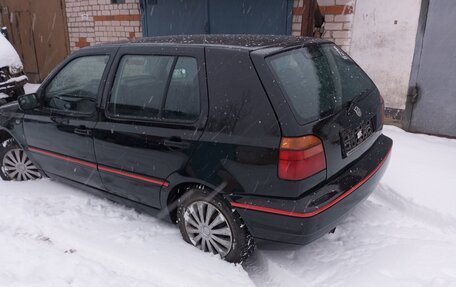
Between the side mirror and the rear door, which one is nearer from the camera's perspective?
the rear door

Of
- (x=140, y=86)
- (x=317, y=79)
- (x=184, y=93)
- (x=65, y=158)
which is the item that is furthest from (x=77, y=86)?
(x=317, y=79)

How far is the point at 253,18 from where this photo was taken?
6.47 meters

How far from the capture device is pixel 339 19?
5.74 meters

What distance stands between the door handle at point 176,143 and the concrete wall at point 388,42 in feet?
12.7

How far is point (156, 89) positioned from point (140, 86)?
0.20m

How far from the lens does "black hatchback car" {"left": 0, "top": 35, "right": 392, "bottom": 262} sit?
8.07 ft

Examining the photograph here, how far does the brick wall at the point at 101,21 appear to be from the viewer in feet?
27.0

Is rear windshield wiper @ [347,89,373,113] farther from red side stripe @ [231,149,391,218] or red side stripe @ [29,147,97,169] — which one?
red side stripe @ [29,147,97,169]

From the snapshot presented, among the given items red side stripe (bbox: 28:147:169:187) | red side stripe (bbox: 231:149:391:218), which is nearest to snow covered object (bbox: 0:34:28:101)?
red side stripe (bbox: 28:147:169:187)

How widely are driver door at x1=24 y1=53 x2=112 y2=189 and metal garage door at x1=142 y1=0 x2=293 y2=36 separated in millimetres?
3661

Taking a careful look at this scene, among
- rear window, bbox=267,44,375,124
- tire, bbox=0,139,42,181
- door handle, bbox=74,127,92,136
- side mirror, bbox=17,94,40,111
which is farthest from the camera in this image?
tire, bbox=0,139,42,181

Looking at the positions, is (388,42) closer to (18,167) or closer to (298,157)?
(298,157)

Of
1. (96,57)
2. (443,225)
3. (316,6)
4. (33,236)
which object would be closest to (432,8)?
(316,6)

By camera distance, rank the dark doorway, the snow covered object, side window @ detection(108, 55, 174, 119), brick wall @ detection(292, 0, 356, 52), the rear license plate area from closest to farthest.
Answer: the rear license plate area, side window @ detection(108, 55, 174, 119), brick wall @ detection(292, 0, 356, 52), the snow covered object, the dark doorway
